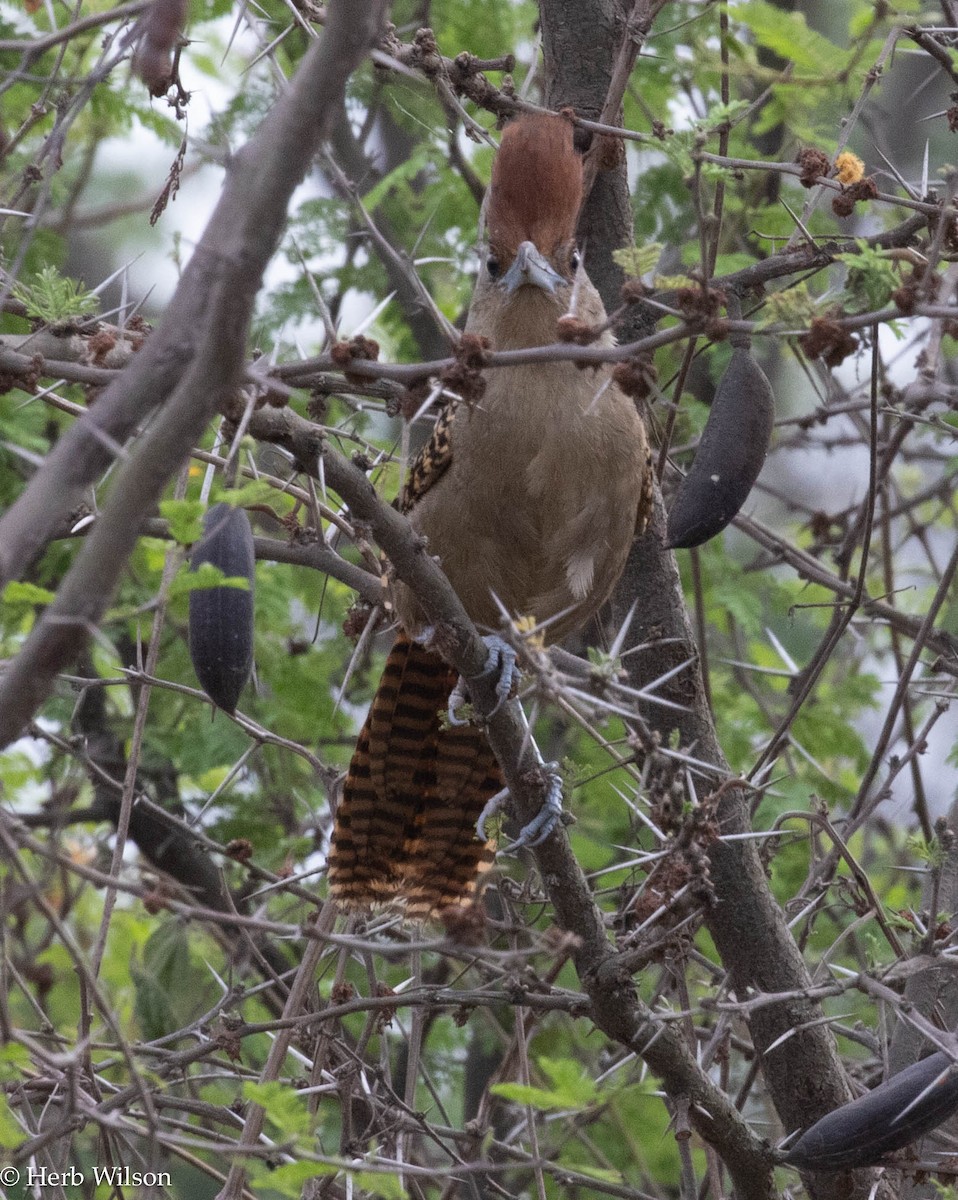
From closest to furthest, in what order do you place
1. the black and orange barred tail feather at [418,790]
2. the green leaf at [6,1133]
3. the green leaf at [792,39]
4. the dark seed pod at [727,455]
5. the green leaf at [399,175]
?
the green leaf at [6,1133], the dark seed pod at [727,455], the black and orange barred tail feather at [418,790], the green leaf at [792,39], the green leaf at [399,175]

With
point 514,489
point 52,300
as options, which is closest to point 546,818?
point 514,489

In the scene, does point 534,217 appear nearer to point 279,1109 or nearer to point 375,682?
point 279,1109

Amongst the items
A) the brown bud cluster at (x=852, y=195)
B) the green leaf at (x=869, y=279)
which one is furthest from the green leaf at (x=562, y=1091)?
the brown bud cluster at (x=852, y=195)

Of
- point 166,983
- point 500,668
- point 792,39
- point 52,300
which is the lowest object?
point 166,983

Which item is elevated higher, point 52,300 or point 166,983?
point 52,300

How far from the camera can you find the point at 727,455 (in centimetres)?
323

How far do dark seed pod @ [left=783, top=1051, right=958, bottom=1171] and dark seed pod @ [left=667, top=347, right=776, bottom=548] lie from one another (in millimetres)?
1172

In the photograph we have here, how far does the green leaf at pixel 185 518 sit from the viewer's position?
2307 mm

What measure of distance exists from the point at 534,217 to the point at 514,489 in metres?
0.65

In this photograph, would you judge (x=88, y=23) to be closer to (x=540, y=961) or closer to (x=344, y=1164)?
(x=344, y=1164)

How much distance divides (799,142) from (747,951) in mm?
2998

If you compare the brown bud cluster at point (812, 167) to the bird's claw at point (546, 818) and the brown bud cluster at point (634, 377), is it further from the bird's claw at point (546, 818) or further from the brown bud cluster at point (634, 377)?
the bird's claw at point (546, 818)

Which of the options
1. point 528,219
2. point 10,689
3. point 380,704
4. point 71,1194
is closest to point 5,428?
point 380,704

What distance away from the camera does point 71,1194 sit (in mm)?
4293
